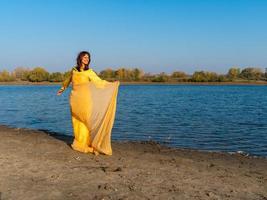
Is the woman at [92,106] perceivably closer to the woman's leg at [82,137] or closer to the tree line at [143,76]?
the woman's leg at [82,137]

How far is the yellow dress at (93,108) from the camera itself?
1036 centimetres

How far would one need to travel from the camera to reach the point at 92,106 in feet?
34.3

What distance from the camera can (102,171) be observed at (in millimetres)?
8531

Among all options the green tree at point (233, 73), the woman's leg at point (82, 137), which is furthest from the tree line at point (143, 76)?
the woman's leg at point (82, 137)

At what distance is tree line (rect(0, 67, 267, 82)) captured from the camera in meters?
149

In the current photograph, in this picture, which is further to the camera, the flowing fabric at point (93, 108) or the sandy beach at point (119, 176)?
the flowing fabric at point (93, 108)

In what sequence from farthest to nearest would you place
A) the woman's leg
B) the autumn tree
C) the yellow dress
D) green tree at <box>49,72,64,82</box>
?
the autumn tree → green tree at <box>49,72,64,82</box> → the woman's leg → the yellow dress

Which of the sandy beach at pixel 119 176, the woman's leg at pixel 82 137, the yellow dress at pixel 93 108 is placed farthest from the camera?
the woman's leg at pixel 82 137

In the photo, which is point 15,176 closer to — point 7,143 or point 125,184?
point 125,184

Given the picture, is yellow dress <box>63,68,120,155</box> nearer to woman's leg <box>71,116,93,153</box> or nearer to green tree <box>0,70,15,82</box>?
woman's leg <box>71,116,93,153</box>

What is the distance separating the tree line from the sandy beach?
437ft

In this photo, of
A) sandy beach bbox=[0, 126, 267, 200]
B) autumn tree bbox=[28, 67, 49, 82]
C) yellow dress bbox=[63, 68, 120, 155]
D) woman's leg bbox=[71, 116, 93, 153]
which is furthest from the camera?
autumn tree bbox=[28, 67, 49, 82]

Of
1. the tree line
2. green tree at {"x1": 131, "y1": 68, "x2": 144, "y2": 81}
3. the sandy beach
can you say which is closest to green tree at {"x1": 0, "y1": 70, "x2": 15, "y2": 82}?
the tree line

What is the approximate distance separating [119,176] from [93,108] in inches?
108
